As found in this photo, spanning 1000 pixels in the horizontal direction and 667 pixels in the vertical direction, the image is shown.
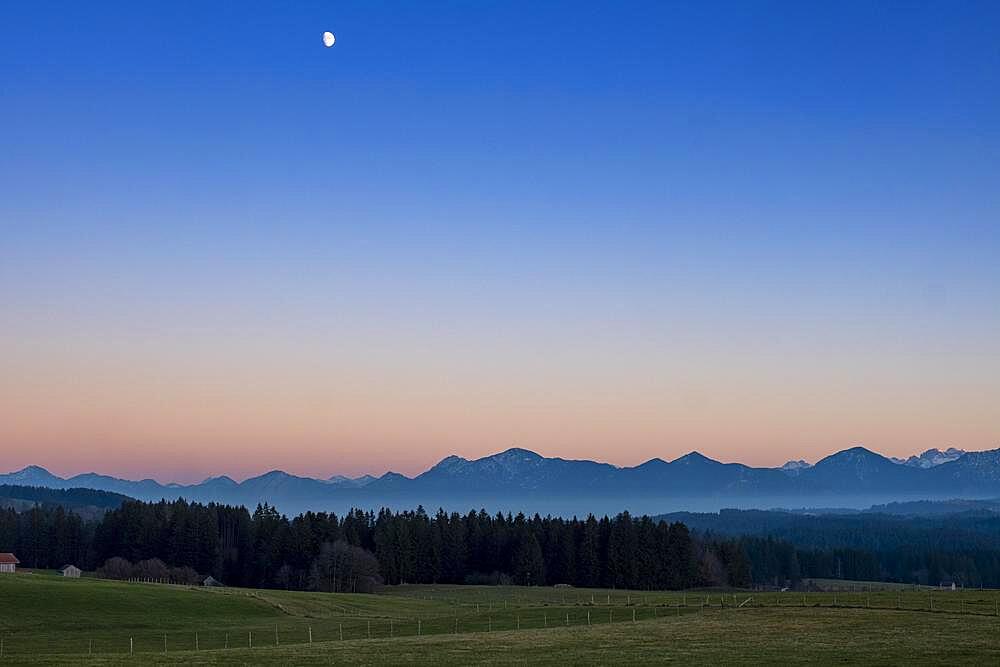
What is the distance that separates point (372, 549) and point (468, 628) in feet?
284

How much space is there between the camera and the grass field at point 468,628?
46000 mm

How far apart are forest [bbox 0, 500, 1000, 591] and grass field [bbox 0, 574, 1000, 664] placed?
132 ft

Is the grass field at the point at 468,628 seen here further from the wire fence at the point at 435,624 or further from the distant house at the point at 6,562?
the distant house at the point at 6,562

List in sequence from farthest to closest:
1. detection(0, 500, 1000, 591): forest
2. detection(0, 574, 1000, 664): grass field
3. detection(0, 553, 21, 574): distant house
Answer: detection(0, 500, 1000, 591): forest, detection(0, 553, 21, 574): distant house, detection(0, 574, 1000, 664): grass field

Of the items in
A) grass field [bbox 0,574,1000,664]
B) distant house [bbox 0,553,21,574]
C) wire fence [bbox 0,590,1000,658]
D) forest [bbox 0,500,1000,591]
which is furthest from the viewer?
forest [bbox 0,500,1000,591]

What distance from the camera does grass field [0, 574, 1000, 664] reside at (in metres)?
46.0

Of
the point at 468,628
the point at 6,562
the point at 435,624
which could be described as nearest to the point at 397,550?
the point at 6,562

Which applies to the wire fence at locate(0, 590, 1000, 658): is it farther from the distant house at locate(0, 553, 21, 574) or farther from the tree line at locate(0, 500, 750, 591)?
the distant house at locate(0, 553, 21, 574)

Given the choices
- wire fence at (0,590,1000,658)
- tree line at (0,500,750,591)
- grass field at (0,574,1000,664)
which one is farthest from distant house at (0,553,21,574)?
wire fence at (0,590,1000,658)

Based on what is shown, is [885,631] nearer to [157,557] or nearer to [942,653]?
[942,653]

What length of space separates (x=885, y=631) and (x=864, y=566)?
501ft

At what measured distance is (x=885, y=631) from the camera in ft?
173

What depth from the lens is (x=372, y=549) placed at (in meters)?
→ 152

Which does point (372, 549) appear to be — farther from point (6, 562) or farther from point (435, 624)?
point (435, 624)
